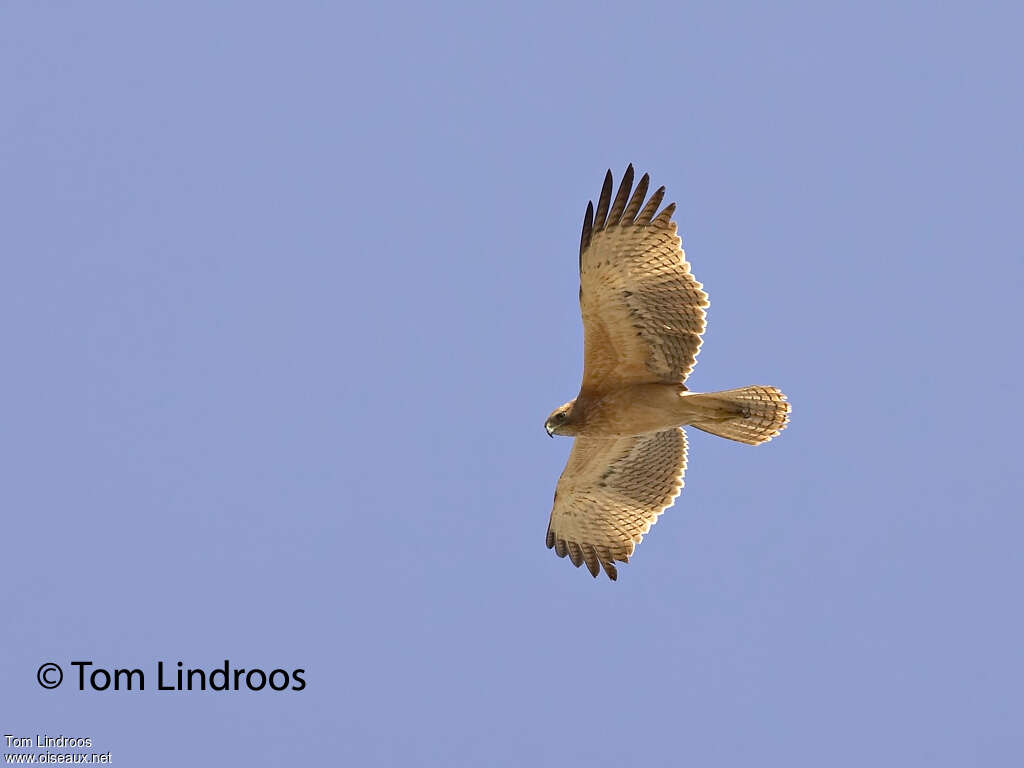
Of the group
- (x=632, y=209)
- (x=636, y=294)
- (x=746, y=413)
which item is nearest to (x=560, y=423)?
(x=636, y=294)

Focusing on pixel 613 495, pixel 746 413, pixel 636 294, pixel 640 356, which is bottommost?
pixel 746 413

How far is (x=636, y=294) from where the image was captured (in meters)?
10.8

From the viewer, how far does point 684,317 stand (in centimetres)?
1091

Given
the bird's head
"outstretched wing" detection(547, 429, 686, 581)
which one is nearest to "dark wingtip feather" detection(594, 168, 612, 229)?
the bird's head

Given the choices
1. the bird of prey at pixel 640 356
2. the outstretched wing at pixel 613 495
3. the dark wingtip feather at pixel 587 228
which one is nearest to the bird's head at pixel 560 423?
the bird of prey at pixel 640 356

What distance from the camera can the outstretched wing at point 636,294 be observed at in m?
10.7

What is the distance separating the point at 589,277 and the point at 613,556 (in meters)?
2.87

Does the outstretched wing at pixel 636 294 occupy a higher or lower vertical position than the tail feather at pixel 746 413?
higher

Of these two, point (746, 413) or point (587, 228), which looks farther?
point (746, 413)

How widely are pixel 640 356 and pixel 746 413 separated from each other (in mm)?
973

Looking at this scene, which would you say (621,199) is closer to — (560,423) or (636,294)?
(636,294)

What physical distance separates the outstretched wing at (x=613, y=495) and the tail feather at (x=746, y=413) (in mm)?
845

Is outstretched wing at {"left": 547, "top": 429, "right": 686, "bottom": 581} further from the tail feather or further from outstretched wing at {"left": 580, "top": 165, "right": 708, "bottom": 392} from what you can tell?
outstretched wing at {"left": 580, "top": 165, "right": 708, "bottom": 392}

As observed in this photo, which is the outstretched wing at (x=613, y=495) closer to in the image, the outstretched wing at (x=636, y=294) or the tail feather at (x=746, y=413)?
the tail feather at (x=746, y=413)
